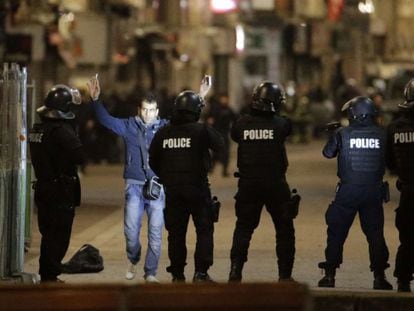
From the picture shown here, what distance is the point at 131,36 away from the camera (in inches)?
1844

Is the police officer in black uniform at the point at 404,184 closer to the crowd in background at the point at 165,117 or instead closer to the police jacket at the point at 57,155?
the police jacket at the point at 57,155

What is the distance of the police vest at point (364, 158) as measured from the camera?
15.0m

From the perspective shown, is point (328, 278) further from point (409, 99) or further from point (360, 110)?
point (409, 99)

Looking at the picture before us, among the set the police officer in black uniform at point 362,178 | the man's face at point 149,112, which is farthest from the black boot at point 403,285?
the man's face at point 149,112

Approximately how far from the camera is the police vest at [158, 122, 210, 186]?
14.9 metres

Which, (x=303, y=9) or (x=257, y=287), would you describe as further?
(x=303, y=9)

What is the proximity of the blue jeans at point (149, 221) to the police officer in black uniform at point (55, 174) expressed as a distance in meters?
0.71

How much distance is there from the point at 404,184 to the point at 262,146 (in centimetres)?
140

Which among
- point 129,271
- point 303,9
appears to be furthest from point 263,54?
point 129,271

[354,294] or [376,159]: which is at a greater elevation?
[376,159]

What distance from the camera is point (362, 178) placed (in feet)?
49.2

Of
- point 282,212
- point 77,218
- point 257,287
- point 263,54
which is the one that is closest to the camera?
point 257,287

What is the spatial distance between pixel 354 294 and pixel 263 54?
54.9 meters

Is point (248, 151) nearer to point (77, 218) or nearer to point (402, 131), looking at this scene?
point (402, 131)
